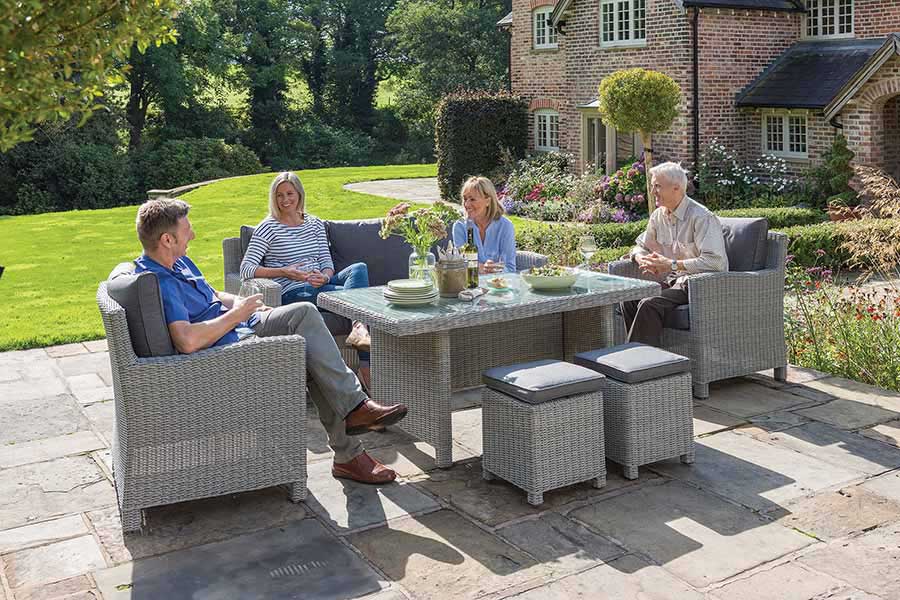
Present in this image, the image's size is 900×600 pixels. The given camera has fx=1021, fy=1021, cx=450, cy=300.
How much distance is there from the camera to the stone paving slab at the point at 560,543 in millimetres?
4051

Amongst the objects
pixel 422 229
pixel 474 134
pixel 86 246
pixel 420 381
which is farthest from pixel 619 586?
pixel 474 134

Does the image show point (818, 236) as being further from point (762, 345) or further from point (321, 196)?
point (321, 196)

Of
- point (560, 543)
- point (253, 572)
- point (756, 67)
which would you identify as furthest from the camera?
point (756, 67)

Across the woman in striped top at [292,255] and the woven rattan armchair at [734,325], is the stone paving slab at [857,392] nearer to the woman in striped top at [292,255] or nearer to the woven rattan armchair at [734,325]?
the woven rattan armchair at [734,325]

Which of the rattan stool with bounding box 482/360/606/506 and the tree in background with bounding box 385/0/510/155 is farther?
the tree in background with bounding box 385/0/510/155

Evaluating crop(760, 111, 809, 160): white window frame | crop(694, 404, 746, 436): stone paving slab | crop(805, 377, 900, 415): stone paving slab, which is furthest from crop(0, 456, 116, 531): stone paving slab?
crop(760, 111, 809, 160): white window frame

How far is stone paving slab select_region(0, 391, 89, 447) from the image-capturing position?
589 cm

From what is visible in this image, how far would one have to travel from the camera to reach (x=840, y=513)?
4449mm

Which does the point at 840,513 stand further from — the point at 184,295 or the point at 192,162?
the point at 192,162

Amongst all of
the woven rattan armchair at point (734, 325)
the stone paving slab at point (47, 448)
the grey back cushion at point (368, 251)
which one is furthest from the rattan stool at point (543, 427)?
the grey back cushion at point (368, 251)

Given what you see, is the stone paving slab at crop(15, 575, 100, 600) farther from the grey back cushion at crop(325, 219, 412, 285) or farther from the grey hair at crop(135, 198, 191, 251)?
the grey back cushion at crop(325, 219, 412, 285)

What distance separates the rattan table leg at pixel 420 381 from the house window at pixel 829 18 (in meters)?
15.2

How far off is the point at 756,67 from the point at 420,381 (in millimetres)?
15154

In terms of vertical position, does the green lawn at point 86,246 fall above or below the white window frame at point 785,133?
below
